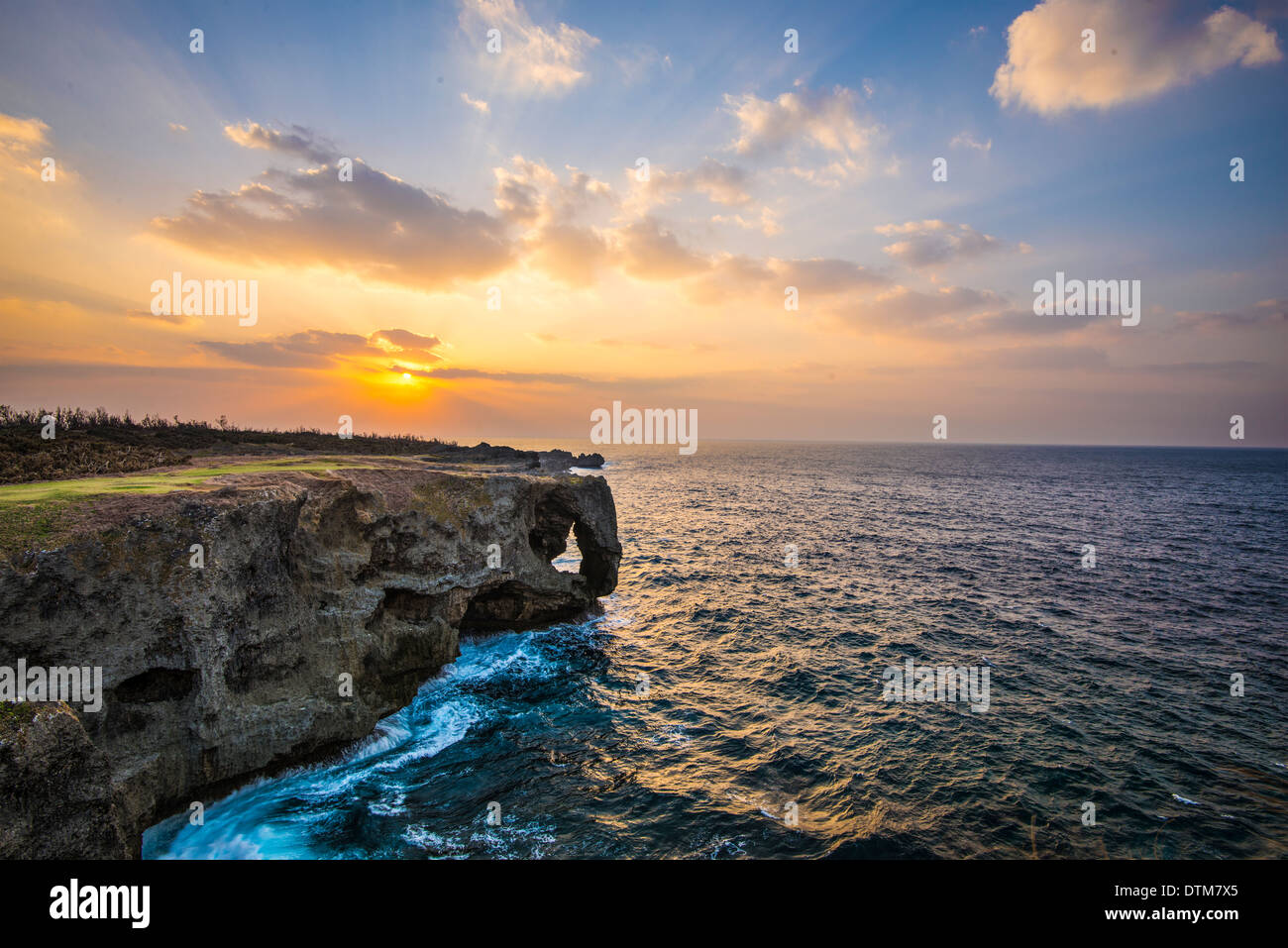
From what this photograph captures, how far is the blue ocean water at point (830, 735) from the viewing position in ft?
43.4

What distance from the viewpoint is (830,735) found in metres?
18.1

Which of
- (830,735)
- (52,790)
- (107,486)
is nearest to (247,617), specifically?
(107,486)

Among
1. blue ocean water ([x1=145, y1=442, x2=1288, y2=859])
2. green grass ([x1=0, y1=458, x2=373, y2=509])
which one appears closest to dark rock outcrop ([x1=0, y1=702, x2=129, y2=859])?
blue ocean water ([x1=145, y1=442, x2=1288, y2=859])

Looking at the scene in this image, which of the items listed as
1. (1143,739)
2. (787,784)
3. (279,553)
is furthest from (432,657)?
(1143,739)

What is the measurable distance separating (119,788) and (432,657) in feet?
31.1

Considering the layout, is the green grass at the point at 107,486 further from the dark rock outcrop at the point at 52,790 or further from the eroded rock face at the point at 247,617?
the dark rock outcrop at the point at 52,790

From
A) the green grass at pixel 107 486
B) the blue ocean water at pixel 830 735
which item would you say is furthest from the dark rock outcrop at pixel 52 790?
the green grass at pixel 107 486

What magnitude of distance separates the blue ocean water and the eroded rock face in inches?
63.6

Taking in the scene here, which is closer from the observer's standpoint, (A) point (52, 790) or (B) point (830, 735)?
(A) point (52, 790)

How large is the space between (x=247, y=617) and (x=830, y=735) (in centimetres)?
1890

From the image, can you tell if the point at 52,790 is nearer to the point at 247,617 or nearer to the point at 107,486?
the point at 247,617

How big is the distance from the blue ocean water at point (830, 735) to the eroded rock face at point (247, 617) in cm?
162

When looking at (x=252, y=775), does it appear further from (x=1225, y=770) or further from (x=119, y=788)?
(x=1225, y=770)
